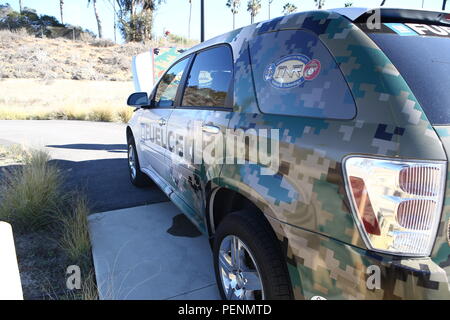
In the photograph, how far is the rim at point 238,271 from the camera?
71.0 inches

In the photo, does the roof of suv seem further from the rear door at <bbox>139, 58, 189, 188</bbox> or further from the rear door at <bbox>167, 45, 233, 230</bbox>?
the rear door at <bbox>139, 58, 189, 188</bbox>

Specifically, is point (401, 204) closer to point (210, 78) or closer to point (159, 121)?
point (210, 78)

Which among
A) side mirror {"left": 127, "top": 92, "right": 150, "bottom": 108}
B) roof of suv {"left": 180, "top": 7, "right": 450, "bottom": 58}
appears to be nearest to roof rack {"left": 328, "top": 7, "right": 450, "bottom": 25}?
roof of suv {"left": 180, "top": 7, "right": 450, "bottom": 58}

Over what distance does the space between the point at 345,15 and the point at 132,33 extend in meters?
43.2

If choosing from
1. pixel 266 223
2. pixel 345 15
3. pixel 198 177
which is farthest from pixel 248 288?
pixel 345 15

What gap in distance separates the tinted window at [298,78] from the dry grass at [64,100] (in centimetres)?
1170

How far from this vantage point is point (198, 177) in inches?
95.8

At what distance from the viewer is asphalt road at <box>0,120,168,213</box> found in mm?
4426

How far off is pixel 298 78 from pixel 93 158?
235 inches

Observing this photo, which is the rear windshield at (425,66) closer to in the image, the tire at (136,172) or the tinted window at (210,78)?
the tinted window at (210,78)

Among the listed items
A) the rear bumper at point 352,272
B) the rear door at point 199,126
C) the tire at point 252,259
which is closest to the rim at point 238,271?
the tire at point 252,259

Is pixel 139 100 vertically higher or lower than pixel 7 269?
higher

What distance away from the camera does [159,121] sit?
134 inches

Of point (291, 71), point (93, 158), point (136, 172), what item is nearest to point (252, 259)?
point (291, 71)
